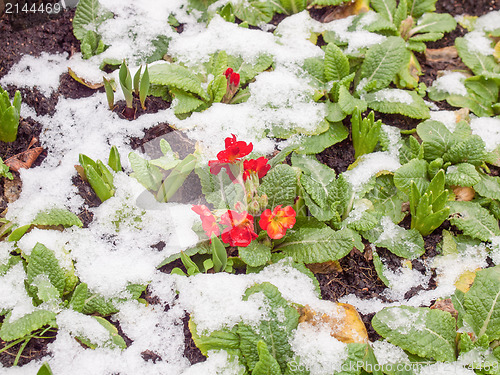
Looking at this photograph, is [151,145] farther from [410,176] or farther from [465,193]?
[465,193]

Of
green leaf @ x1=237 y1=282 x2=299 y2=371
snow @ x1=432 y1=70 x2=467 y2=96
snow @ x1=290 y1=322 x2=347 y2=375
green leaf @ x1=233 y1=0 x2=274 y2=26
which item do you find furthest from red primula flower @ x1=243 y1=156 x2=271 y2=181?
snow @ x1=432 y1=70 x2=467 y2=96

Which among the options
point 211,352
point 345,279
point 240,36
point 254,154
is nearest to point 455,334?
point 345,279

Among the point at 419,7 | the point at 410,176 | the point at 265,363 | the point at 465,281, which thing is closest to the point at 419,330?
the point at 465,281

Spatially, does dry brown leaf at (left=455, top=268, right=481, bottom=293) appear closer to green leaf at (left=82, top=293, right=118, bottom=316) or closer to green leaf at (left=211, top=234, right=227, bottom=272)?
green leaf at (left=211, top=234, right=227, bottom=272)

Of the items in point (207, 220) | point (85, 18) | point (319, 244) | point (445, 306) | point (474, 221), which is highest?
point (85, 18)

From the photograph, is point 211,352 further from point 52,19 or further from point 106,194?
point 52,19

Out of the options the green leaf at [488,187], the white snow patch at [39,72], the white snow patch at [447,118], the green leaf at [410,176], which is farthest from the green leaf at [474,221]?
the white snow patch at [39,72]
